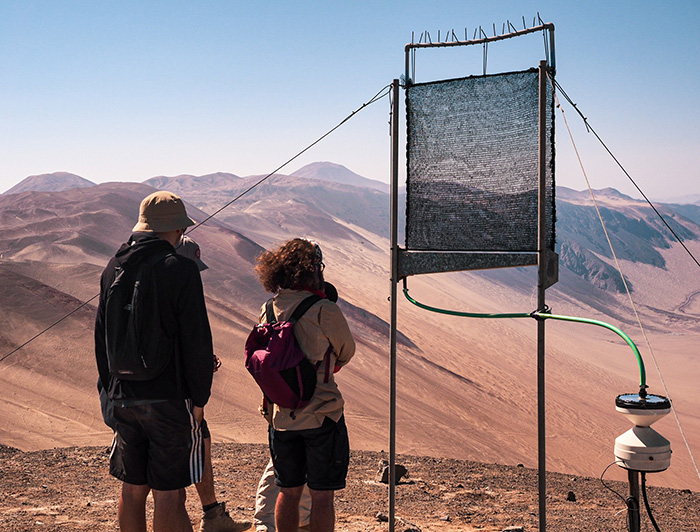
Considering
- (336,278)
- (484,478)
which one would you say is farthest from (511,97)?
(336,278)

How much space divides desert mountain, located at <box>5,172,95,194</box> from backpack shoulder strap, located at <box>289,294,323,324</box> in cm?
11332

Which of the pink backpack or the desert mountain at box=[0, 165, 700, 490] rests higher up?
the pink backpack

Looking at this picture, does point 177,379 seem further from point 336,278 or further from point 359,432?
point 336,278

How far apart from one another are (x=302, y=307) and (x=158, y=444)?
33.2 inches

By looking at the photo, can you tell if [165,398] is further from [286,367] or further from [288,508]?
[288,508]

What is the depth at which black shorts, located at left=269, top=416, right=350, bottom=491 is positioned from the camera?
10.3 ft

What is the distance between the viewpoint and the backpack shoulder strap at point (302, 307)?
124 inches

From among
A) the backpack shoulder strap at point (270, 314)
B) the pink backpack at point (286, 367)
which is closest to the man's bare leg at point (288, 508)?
the pink backpack at point (286, 367)

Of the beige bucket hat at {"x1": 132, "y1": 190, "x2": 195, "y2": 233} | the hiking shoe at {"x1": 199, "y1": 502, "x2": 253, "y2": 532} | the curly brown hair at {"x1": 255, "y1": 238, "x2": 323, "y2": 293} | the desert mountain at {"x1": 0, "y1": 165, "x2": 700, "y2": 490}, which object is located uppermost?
the beige bucket hat at {"x1": 132, "y1": 190, "x2": 195, "y2": 233}

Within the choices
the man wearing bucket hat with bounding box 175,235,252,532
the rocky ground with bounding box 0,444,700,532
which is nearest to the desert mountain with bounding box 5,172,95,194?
the rocky ground with bounding box 0,444,700,532

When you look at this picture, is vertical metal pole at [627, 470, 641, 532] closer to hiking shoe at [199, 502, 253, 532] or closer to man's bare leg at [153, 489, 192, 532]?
man's bare leg at [153, 489, 192, 532]

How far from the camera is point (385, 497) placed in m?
5.55

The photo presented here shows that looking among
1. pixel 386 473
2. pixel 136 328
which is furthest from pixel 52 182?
pixel 136 328

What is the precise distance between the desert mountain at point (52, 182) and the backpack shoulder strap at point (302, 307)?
113m
